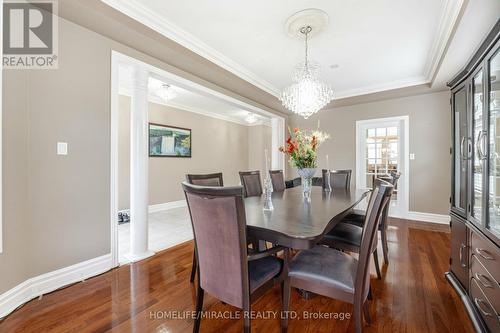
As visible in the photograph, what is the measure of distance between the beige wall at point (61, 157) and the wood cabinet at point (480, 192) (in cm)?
286

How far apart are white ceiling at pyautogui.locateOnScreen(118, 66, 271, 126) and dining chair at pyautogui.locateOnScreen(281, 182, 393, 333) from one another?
2.77 meters

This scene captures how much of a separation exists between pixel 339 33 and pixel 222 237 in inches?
102

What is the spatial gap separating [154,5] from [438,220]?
5.45 m

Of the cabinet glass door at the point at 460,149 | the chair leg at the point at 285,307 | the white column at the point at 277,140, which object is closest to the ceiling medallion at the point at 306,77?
the cabinet glass door at the point at 460,149

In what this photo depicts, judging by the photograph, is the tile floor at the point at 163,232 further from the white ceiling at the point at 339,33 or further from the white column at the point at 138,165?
the white ceiling at the point at 339,33

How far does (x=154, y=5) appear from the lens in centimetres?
207

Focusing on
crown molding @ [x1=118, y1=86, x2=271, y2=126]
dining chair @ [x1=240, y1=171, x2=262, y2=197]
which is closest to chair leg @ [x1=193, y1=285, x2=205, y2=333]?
dining chair @ [x1=240, y1=171, x2=262, y2=197]

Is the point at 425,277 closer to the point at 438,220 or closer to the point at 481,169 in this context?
the point at 481,169

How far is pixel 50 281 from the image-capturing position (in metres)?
1.87

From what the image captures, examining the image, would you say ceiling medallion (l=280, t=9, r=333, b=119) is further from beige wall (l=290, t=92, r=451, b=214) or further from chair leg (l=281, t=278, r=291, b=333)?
beige wall (l=290, t=92, r=451, b=214)

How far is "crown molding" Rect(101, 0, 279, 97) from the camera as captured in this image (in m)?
2.01

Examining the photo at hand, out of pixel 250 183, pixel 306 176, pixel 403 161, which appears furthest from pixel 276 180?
pixel 403 161

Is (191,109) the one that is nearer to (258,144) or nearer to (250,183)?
(258,144)

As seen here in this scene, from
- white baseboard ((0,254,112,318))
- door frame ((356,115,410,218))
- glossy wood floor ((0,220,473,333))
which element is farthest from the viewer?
door frame ((356,115,410,218))
